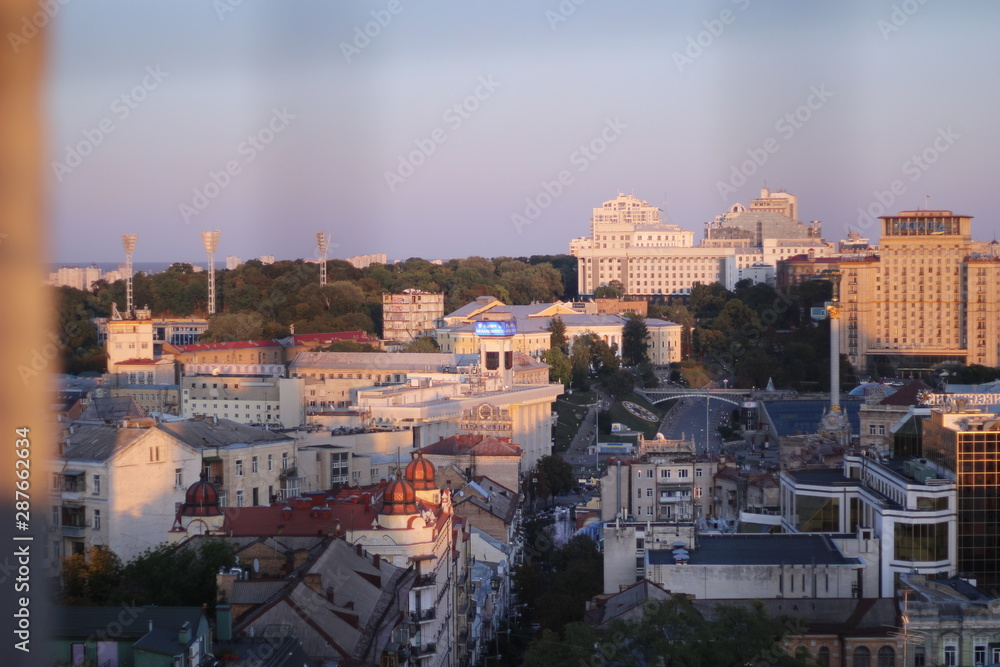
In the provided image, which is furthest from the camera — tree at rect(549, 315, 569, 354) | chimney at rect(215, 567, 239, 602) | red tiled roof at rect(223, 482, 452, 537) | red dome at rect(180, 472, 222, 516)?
tree at rect(549, 315, 569, 354)

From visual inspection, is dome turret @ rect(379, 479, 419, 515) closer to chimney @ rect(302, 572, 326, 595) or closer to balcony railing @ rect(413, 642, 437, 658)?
balcony railing @ rect(413, 642, 437, 658)

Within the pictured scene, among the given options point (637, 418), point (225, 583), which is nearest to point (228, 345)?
point (637, 418)

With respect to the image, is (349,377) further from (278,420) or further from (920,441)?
(920,441)

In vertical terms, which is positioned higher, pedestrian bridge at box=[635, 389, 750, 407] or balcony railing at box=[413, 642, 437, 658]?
balcony railing at box=[413, 642, 437, 658]

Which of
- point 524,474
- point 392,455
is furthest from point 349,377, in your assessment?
point 392,455

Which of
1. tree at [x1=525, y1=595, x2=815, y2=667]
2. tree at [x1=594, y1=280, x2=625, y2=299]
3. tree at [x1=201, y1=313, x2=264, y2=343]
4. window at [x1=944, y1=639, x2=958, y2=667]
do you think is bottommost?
window at [x1=944, y1=639, x2=958, y2=667]

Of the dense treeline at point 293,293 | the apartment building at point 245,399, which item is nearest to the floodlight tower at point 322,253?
the dense treeline at point 293,293

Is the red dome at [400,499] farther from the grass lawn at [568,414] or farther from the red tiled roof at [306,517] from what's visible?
the grass lawn at [568,414]

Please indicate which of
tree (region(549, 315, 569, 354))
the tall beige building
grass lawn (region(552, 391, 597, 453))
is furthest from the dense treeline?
the tall beige building
